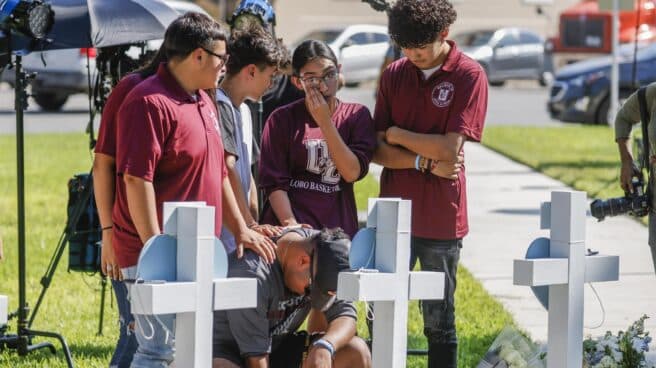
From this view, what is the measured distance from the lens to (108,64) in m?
6.79

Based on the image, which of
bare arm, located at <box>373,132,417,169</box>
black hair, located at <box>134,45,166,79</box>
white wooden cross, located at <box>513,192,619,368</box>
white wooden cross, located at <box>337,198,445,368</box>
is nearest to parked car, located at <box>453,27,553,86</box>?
bare arm, located at <box>373,132,417,169</box>

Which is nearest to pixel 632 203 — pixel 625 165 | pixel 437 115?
pixel 625 165

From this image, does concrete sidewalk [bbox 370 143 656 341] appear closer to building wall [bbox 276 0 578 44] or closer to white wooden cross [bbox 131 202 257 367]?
white wooden cross [bbox 131 202 257 367]

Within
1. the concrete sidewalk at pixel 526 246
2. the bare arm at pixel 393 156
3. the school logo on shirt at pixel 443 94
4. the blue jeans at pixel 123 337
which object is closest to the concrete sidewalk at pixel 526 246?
the concrete sidewalk at pixel 526 246

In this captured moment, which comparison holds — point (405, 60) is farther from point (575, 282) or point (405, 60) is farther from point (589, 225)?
point (589, 225)

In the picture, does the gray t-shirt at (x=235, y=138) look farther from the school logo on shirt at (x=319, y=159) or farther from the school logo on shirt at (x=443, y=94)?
the school logo on shirt at (x=443, y=94)

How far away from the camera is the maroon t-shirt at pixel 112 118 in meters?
4.68

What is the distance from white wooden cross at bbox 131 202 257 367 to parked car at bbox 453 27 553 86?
2789cm

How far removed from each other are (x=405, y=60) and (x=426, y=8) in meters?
0.40

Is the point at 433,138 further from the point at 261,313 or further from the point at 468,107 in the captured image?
the point at 261,313

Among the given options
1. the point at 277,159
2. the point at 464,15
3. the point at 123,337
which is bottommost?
the point at 123,337

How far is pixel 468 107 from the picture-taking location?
5.16 m

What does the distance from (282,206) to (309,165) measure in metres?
0.21

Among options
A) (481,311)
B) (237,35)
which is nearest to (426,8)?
(237,35)
